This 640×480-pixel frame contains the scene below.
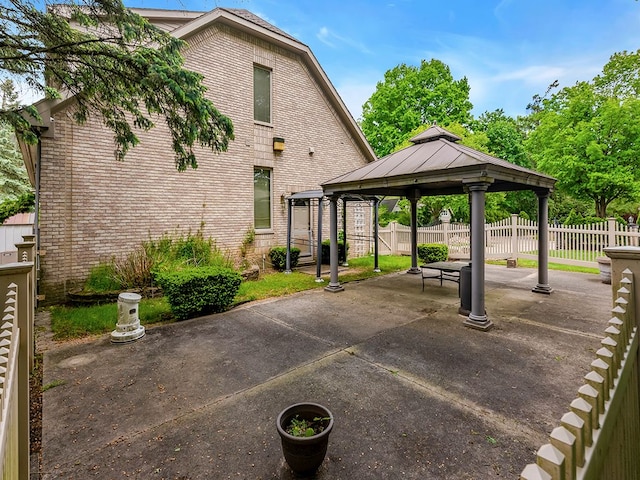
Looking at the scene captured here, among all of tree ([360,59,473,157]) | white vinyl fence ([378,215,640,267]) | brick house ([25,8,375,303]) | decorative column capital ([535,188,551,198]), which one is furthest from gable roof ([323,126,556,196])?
tree ([360,59,473,157])

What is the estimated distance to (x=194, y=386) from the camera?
3688 millimetres

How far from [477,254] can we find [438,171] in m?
1.64

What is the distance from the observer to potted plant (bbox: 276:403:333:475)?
2.25 metres

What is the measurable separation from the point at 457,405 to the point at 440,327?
241 centimetres

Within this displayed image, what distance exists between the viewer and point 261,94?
11.2 meters

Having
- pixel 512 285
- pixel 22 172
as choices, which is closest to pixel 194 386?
pixel 512 285

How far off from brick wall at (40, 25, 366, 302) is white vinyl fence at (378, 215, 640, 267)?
167 inches

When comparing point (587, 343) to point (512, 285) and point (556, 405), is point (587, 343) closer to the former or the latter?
point (556, 405)

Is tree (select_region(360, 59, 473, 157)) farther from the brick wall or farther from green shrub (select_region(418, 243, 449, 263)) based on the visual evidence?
green shrub (select_region(418, 243, 449, 263))

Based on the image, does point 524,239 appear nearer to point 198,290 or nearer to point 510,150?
point 198,290

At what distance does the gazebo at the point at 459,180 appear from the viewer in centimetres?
552

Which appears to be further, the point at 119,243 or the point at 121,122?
the point at 119,243

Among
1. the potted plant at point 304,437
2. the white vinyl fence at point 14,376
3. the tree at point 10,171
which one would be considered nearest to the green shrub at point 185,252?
the white vinyl fence at point 14,376

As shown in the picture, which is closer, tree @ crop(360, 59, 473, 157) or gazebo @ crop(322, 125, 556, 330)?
gazebo @ crop(322, 125, 556, 330)
